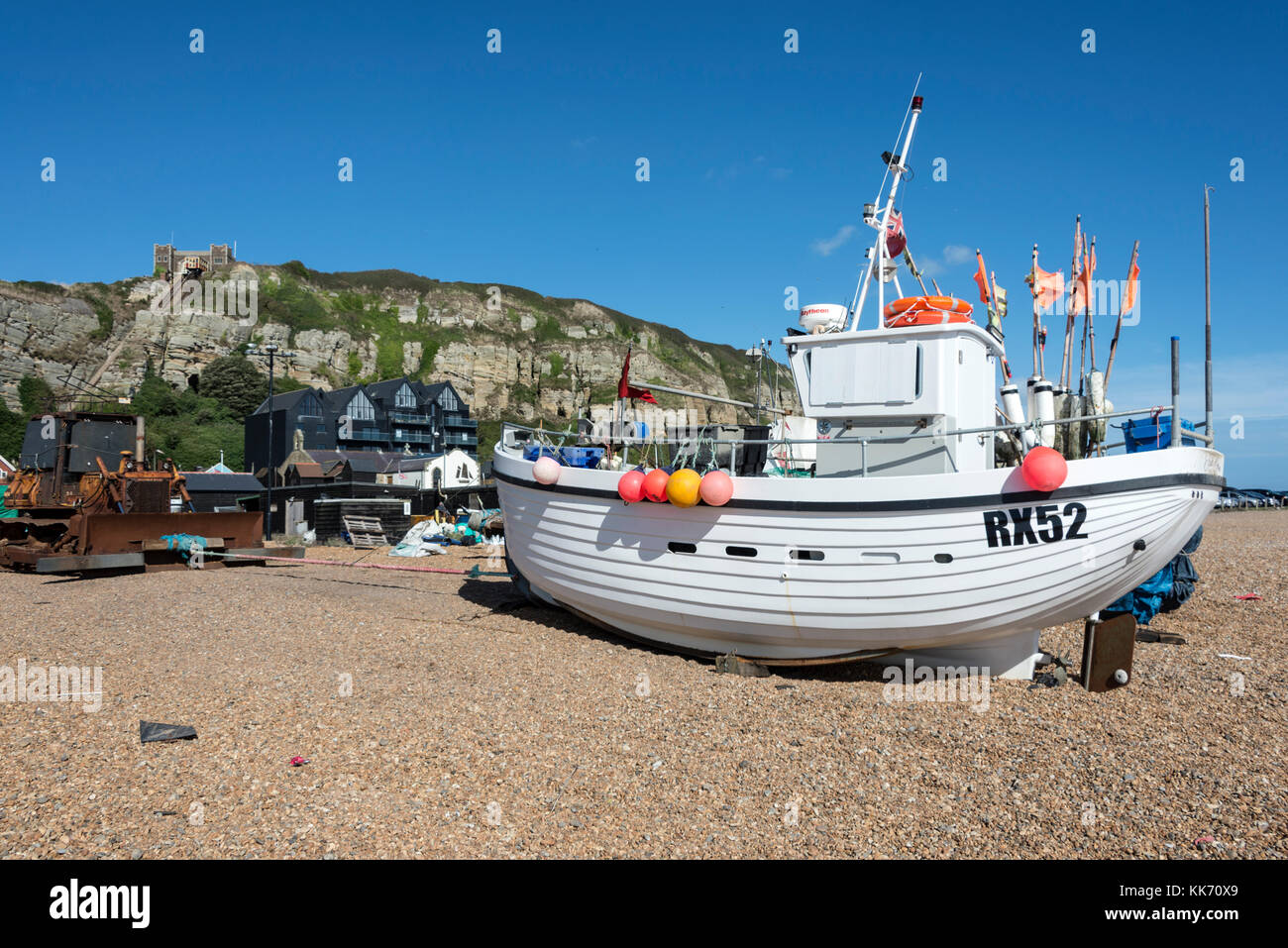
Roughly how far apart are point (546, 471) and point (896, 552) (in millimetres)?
4142

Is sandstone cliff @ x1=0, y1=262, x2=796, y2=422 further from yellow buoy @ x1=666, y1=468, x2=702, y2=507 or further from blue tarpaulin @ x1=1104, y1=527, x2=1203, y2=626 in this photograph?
yellow buoy @ x1=666, y1=468, x2=702, y2=507

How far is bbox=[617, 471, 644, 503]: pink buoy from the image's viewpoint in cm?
803

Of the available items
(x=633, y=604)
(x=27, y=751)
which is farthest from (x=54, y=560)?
(x=633, y=604)

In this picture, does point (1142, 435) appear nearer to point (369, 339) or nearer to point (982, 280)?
point (982, 280)

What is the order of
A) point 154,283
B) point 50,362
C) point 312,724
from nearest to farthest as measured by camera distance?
point 312,724
point 50,362
point 154,283

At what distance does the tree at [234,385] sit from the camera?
7619 cm

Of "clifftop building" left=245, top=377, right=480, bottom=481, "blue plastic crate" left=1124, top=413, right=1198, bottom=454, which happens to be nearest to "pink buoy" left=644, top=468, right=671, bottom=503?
"blue plastic crate" left=1124, top=413, right=1198, bottom=454

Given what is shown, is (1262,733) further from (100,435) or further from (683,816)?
(100,435)

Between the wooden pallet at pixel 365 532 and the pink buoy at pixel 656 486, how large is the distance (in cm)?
1812

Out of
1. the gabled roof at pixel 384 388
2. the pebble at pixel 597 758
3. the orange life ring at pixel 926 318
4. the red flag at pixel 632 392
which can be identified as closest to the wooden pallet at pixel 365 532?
the pebble at pixel 597 758

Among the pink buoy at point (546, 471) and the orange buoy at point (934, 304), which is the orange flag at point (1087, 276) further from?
the pink buoy at point (546, 471)

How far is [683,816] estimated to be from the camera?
4.68 m

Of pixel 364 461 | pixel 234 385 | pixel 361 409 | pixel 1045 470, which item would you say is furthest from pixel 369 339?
pixel 1045 470
